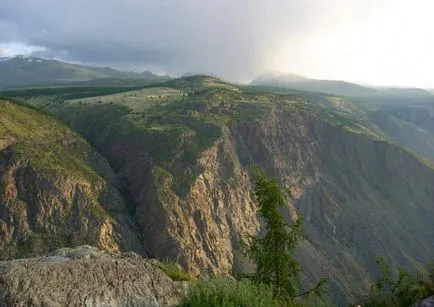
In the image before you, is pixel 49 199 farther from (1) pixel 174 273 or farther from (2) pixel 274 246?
(1) pixel 174 273

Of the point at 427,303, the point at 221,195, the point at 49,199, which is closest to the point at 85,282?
the point at 427,303

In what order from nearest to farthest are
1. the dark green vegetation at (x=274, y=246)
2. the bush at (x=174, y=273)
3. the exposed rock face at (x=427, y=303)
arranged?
the exposed rock face at (x=427, y=303) → the bush at (x=174, y=273) → the dark green vegetation at (x=274, y=246)

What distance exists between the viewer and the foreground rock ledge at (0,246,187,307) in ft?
46.0

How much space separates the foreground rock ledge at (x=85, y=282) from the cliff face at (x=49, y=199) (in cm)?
9256

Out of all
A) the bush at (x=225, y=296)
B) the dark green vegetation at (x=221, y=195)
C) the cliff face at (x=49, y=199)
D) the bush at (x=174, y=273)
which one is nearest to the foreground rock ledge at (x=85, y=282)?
the bush at (x=174, y=273)

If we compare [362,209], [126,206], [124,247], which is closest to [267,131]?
[362,209]

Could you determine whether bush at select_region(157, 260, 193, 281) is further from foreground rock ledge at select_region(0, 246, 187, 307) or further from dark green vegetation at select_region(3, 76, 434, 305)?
dark green vegetation at select_region(3, 76, 434, 305)

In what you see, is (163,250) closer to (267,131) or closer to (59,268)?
(267,131)

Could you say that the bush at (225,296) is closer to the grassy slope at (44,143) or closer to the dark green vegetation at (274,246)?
the dark green vegetation at (274,246)

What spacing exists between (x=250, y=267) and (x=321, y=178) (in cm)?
7343

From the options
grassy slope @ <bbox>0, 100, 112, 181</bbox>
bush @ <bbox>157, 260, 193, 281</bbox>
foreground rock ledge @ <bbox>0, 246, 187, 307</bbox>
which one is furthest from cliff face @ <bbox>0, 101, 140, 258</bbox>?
foreground rock ledge @ <bbox>0, 246, 187, 307</bbox>

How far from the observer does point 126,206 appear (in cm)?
13450

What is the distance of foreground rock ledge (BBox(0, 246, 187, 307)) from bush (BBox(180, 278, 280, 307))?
1290 mm

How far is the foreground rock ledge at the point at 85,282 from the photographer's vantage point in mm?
14023
